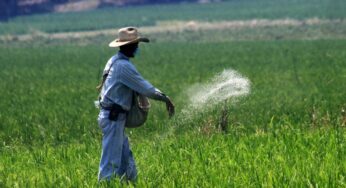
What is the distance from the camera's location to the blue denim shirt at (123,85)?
698 centimetres

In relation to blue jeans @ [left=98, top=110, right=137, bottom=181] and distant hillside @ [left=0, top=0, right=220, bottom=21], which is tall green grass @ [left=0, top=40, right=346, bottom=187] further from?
distant hillside @ [left=0, top=0, right=220, bottom=21]

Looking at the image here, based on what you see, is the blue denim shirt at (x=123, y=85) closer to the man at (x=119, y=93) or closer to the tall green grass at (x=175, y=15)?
the man at (x=119, y=93)

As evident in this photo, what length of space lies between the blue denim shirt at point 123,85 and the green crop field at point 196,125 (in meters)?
0.83

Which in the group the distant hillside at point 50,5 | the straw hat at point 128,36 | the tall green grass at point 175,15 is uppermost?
the straw hat at point 128,36

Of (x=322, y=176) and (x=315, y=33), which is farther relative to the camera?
(x=315, y=33)

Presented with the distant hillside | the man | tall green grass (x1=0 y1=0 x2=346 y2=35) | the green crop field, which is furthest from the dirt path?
the man

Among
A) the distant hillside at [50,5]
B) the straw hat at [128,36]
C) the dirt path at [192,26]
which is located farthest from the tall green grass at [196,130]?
the distant hillside at [50,5]

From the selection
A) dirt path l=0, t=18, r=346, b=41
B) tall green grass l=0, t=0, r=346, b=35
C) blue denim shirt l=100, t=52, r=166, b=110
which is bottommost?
tall green grass l=0, t=0, r=346, b=35

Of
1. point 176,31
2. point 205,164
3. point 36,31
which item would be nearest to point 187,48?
point 176,31

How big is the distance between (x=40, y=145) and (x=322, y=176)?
6537 millimetres

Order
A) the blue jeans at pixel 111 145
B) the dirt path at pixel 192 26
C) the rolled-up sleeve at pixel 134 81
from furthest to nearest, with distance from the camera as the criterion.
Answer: the dirt path at pixel 192 26 < the blue jeans at pixel 111 145 < the rolled-up sleeve at pixel 134 81

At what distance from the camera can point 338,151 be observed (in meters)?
7.61

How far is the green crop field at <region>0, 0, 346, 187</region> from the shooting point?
7184mm

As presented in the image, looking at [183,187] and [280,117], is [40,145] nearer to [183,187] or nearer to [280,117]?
[280,117]
